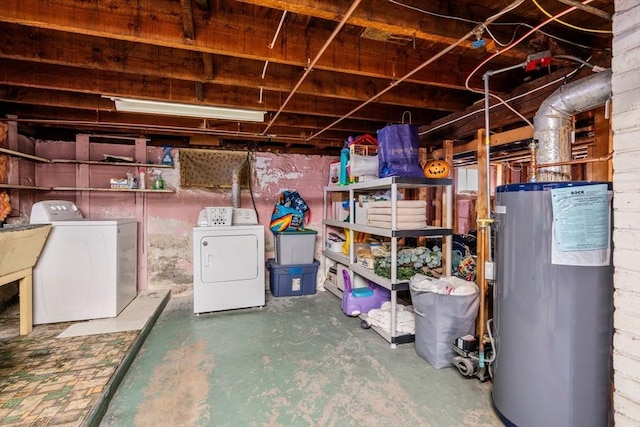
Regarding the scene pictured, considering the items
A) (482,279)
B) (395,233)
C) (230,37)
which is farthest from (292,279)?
(230,37)

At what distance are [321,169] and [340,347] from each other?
2908 millimetres

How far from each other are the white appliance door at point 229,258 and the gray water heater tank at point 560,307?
278cm

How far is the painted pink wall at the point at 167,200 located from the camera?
387 cm

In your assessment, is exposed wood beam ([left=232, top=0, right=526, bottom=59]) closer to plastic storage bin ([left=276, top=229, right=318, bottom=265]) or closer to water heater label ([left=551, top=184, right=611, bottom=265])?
water heater label ([left=551, top=184, right=611, bottom=265])

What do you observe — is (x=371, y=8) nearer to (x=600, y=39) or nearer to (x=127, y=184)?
(x=600, y=39)

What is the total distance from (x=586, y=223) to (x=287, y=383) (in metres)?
2.04

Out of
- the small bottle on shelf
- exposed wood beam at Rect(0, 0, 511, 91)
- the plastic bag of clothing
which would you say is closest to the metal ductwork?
exposed wood beam at Rect(0, 0, 511, 91)

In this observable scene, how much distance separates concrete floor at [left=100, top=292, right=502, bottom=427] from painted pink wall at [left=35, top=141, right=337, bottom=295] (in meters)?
1.22

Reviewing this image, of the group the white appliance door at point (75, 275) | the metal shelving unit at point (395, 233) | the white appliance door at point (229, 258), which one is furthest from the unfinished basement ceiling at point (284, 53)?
the white appliance door at point (229, 258)

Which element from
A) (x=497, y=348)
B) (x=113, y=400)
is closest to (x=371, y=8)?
→ (x=497, y=348)

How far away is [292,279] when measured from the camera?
13.9 ft

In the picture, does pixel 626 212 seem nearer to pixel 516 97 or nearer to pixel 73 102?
pixel 516 97

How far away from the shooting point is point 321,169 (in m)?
4.89

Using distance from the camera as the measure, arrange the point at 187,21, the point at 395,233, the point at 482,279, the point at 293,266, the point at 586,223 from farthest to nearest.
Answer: the point at 293,266 < the point at 395,233 < the point at 482,279 < the point at 187,21 < the point at 586,223
